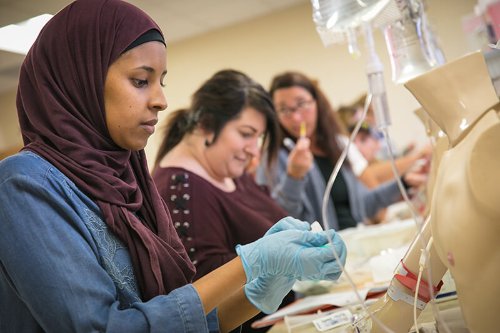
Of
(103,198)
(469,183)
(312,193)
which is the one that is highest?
(103,198)

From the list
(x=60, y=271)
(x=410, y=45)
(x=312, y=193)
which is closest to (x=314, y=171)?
(x=312, y=193)

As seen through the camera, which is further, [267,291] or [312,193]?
[312,193]

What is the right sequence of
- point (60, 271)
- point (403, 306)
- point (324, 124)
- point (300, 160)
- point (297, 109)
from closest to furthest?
point (60, 271), point (403, 306), point (300, 160), point (297, 109), point (324, 124)

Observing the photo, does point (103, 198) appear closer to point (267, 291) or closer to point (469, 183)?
point (267, 291)

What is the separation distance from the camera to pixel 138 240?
1033mm

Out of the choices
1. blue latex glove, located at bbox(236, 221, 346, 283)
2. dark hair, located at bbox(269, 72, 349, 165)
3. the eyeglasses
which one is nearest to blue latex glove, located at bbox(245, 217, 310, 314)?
blue latex glove, located at bbox(236, 221, 346, 283)

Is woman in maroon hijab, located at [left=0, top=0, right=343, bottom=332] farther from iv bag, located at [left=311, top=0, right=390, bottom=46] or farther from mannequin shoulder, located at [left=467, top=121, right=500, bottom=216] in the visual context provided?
iv bag, located at [left=311, top=0, right=390, bottom=46]

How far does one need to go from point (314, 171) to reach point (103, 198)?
74.5 inches

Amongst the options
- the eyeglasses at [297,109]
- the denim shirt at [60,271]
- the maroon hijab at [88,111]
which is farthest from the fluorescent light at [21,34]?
the eyeglasses at [297,109]

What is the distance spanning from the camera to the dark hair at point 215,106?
6.00ft

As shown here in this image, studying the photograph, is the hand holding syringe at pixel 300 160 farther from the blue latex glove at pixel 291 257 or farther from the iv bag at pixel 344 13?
the blue latex glove at pixel 291 257

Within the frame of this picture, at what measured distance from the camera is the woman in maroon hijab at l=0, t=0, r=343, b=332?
2.92 feet

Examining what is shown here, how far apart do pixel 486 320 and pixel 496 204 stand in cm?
17

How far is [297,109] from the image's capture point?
115 inches
